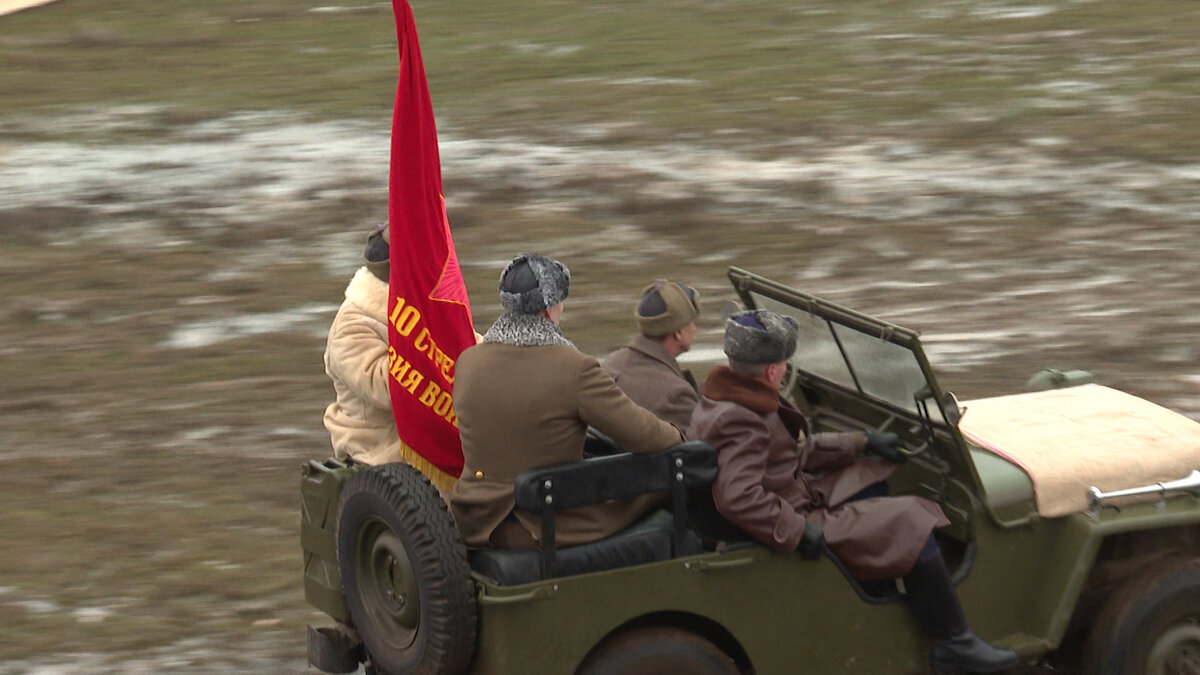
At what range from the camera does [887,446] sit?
554 centimetres

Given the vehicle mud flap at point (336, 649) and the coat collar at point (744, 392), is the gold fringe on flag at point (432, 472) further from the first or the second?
the coat collar at point (744, 392)

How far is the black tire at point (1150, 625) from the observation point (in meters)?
5.51

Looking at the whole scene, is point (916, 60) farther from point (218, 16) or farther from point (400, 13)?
point (400, 13)

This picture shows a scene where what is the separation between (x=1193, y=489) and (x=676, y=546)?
5.60 feet

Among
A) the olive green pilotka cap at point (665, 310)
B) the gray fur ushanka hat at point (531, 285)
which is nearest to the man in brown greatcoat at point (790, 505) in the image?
the olive green pilotka cap at point (665, 310)

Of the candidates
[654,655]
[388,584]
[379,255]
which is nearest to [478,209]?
[379,255]

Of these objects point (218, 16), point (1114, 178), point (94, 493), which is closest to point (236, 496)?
point (94, 493)

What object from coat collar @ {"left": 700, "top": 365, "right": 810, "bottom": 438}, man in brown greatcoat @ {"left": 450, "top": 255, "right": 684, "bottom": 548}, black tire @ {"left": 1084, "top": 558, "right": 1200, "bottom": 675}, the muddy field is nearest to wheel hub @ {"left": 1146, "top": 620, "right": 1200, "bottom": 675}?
black tire @ {"left": 1084, "top": 558, "right": 1200, "bottom": 675}

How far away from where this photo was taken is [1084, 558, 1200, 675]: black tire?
551cm

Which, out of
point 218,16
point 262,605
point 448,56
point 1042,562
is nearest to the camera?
point 1042,562

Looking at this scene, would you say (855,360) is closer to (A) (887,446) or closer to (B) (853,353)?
(B) (853,353)

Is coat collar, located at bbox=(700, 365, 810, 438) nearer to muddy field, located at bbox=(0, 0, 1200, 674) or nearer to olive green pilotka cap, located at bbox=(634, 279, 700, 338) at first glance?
olive green pilotka cap, located at bbox=(634, 279, 700, 338)

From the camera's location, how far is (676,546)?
5.12m

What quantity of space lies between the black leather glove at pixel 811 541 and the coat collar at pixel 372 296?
1.65m
